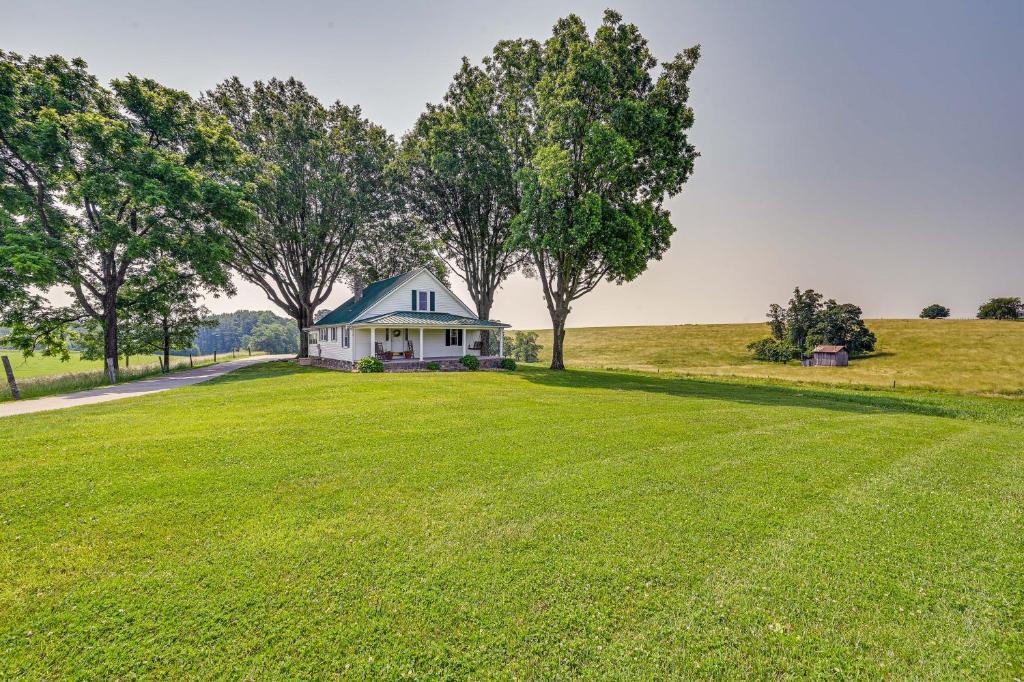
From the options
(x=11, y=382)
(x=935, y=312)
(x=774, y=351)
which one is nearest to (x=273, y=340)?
(x=11, y=382)

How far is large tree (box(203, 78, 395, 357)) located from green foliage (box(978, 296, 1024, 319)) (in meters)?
89.3

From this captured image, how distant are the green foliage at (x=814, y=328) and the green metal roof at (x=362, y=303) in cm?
4376

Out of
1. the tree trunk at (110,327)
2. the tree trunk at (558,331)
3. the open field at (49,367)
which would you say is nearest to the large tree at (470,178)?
the tree trunk at (558,331)

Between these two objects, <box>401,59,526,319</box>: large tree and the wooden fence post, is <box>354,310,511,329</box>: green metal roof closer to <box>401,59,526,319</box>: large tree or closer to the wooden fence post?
<box>401,59,526,319</box>: large tree

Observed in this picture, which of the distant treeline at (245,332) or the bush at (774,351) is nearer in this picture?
the bush at (774,351)

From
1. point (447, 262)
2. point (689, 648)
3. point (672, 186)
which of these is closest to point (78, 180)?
point (447, 262)

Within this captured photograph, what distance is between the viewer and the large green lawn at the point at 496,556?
2.88 metres

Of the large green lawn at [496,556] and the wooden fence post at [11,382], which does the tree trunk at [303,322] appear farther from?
the large green lawn at [496,556]

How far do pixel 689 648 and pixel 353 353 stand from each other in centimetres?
2497

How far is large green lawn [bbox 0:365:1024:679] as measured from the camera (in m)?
2.88

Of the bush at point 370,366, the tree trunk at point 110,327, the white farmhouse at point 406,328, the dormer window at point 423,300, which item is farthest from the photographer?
the dormer window at point 423,300

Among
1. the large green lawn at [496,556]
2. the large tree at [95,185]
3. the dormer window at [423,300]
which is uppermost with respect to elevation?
the large tree at [95,185]

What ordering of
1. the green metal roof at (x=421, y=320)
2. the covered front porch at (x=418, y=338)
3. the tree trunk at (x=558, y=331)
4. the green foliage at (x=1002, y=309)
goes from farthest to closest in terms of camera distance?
the green foliage at (x=1002, y=309), the tree trunk at (x=558, y=331), the covered front porch at (x=418, y=338), the green metal roof at (x=421, y=320)

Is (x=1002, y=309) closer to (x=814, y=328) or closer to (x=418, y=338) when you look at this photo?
(x=814, y=328)
